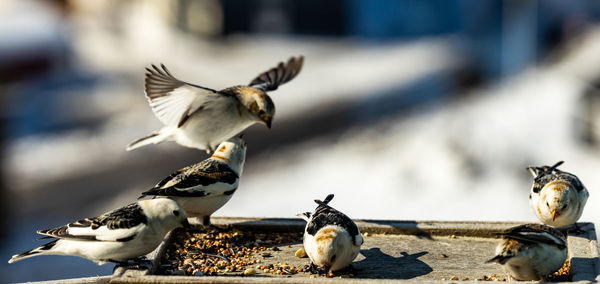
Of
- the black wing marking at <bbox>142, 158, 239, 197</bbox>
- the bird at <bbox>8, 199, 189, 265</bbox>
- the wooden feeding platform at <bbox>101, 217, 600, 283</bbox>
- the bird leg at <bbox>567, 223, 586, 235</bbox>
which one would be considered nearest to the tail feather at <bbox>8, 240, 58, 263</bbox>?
the bird at <bbox>8, 199, 189, 265</bbox>

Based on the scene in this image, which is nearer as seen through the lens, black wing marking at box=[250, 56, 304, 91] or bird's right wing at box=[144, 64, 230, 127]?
bird's right wing at box=[144, 64, 230, 127]

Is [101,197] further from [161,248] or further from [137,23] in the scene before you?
[137,23]

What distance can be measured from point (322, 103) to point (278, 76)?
18199 mm

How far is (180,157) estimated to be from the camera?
62.5 ft

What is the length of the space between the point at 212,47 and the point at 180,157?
39.4ft

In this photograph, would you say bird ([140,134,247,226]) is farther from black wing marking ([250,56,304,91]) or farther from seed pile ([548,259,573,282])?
seed pile ([548,259,573,282])

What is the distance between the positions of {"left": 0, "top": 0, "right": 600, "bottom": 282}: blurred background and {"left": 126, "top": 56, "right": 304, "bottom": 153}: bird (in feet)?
18.1

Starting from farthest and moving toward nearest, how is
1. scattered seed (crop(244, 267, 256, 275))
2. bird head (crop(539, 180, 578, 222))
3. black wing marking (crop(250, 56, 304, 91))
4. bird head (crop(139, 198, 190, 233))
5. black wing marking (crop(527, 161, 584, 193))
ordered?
black wing marking (crop(250, 56, 304, 91)) → black wing marking (crop(527, 161, 584, 193)) → bird head (crop(539, 180, 578, 222)) → scattered seed (crop(244, 267, 256, 275)) → bird head (crop(139, 198, 190, 233))

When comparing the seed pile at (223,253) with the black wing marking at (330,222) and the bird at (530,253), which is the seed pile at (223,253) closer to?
the black wing marking at (330,222)

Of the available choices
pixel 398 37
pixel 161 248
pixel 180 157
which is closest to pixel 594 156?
pixel 180 157

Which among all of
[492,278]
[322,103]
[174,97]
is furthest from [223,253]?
[322,103]

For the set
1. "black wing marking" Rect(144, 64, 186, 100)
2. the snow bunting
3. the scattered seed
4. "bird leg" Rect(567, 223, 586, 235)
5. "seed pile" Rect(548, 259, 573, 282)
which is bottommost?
the scattered seed

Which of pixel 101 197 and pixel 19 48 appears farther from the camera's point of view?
pixel 19 48

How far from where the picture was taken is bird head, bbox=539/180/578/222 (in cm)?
547
